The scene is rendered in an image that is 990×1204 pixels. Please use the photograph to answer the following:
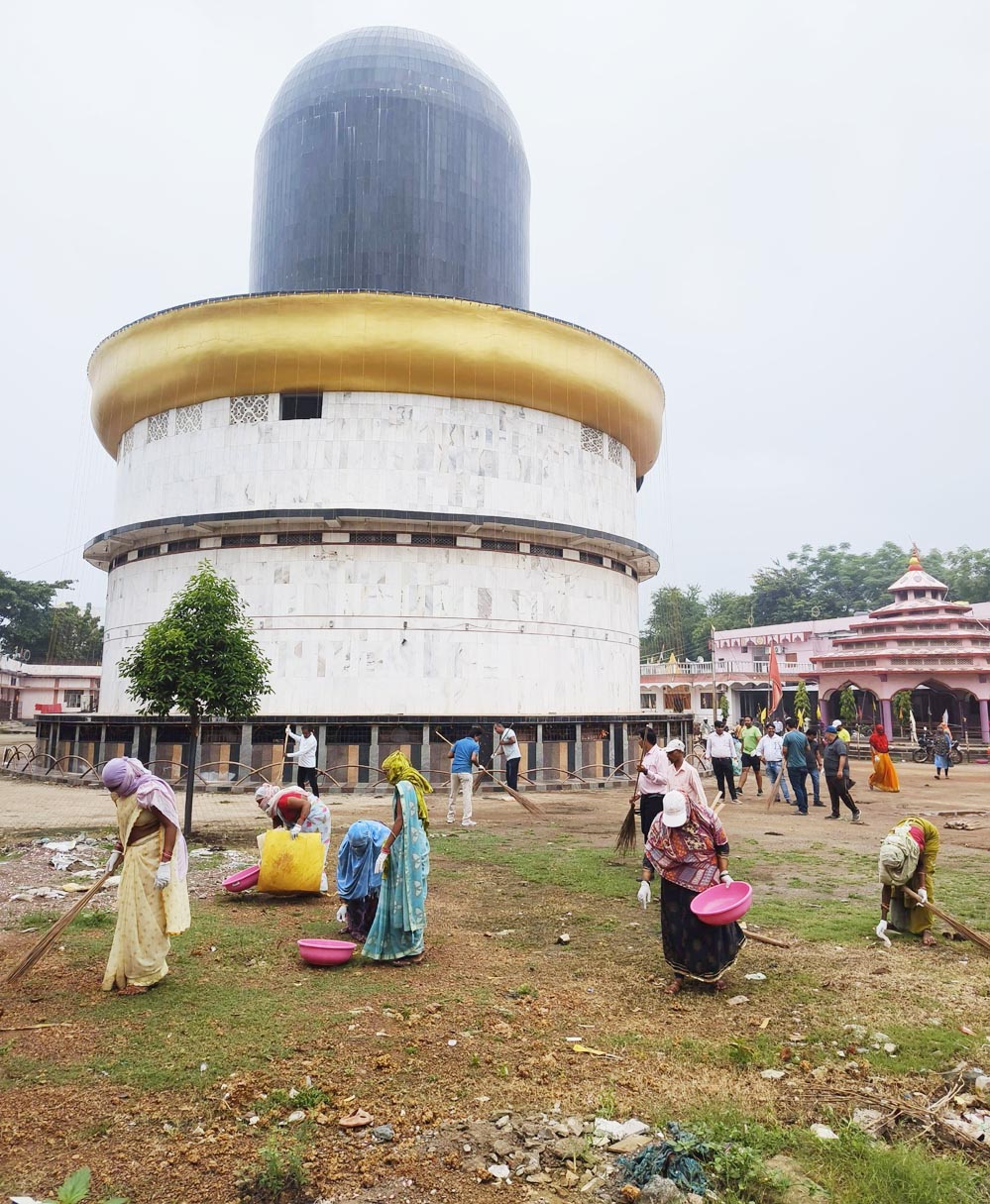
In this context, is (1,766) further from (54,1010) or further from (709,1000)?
(709,1000)

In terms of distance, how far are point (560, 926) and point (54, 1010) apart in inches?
162

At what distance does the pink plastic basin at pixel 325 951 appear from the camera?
20.5 ft

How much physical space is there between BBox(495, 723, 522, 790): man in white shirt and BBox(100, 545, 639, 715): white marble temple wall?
104 inches

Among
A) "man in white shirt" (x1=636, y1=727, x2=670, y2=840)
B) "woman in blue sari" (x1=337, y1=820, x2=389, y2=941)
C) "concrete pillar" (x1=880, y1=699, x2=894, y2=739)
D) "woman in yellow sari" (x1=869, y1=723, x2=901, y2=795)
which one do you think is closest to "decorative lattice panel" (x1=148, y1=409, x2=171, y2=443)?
"man in white shirt" (x1=636, y1=727, x2=670, y2=840)

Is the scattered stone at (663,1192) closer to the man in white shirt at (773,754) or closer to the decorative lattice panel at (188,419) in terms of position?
the man in white shirt at (773,754)

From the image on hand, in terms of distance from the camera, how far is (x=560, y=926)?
745 centimetres

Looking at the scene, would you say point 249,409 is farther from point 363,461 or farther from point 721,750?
point 721,750

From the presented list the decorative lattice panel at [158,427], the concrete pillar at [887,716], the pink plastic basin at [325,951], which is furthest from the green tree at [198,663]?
the concrete pillar at [887,716]

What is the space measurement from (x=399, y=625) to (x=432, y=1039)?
15939 mm

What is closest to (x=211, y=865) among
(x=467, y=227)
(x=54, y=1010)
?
(x=54, y=1010)

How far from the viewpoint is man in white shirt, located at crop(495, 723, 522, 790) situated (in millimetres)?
17516

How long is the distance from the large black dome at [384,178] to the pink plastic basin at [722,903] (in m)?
22.1

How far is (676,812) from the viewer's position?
19.8 feet

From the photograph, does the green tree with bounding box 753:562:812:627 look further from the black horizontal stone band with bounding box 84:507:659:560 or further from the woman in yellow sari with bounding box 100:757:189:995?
the woman in yellow sari with bounding box 100:757:189:995
